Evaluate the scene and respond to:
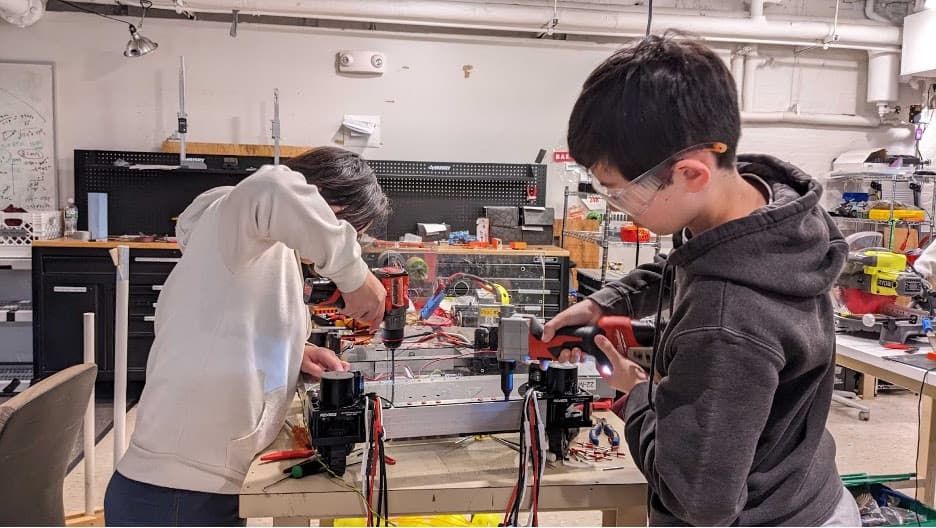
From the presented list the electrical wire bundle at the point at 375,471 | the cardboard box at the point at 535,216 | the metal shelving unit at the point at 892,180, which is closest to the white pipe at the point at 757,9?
the metal shelving unit at the point at 892,180

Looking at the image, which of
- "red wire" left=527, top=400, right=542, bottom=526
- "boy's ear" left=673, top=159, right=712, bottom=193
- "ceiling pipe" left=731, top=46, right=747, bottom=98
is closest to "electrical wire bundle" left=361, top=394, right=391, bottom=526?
"red wire" left=527, top=400, right=542, bottom=526

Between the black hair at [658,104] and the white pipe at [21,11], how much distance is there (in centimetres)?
443

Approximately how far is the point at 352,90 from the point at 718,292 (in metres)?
4.58

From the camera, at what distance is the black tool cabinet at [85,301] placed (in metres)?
4.27

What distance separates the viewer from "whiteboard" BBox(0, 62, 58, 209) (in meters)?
4.76

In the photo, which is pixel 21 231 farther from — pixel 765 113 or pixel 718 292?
pixel 765 113

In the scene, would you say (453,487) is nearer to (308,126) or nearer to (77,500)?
(77,500)

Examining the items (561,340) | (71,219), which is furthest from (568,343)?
(71,219)

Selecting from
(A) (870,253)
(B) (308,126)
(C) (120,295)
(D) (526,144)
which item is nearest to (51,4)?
(B) (308,126)

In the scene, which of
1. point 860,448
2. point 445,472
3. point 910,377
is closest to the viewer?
point 445,472

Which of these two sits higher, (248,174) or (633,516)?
(248,174)

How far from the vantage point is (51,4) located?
15.8 feet

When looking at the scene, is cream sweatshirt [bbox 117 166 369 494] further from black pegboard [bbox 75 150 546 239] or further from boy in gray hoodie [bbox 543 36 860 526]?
black pegboard [bbox 75 150 546 239]

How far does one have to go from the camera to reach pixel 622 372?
1.19 meters
